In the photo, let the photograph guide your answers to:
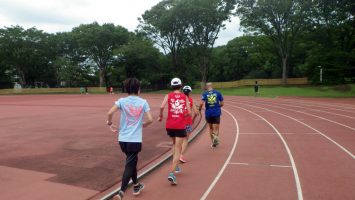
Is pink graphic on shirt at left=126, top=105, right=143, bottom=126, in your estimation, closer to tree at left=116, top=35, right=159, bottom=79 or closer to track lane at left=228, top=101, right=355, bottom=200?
track lane at left=228, top=101, right=355, bottom=200

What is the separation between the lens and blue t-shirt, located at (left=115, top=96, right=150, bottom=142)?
190 inches

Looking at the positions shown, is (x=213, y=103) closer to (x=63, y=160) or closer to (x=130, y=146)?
(x=63, y=160)

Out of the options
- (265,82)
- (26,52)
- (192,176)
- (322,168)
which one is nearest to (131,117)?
(192,176)

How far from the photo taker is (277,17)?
43.3 meters

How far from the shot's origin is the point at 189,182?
5.89 meters

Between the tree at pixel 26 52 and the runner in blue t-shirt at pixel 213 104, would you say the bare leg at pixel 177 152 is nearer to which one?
the runner in blue t-shirt at pixel 213 104

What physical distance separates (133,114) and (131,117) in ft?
0.19

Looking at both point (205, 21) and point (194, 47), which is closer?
point (205, 21)

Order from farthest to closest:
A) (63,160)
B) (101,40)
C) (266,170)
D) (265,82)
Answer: (101,40) → (265,82) → (63,160) → (266,170)

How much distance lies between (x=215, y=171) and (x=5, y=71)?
70.6m

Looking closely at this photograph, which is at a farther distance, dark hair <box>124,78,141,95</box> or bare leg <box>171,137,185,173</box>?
bare leg <box>171,137,185,173</box>

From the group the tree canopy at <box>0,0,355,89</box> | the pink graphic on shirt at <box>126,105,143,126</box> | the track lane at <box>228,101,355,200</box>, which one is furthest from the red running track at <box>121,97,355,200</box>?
the tree canopy at <box>0,0,355,89</box>

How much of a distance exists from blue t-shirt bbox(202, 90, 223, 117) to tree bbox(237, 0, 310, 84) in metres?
36.9

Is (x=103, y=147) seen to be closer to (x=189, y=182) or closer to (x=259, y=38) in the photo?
(x=189, y=182)
